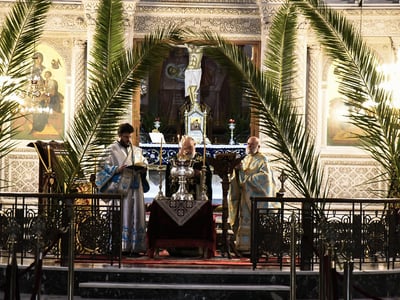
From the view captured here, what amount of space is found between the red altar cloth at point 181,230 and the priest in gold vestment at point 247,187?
98 centimetres

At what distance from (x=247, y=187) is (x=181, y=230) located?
1449 mm

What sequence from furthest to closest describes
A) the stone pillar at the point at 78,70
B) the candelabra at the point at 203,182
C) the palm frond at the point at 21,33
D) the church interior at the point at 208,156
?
the stone pillar at the point at 78,70
the candelabra at the point at 203,182
the church interior at the point at 208,156
the palm frond at the point at 21,33

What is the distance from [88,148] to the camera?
41.5 ft

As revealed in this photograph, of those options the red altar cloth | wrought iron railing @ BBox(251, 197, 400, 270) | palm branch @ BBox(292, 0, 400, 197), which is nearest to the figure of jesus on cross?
the red altar cloth

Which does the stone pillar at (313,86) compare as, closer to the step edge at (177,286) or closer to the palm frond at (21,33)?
the step edge at (177,286)

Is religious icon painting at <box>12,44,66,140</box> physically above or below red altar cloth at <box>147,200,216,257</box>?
above

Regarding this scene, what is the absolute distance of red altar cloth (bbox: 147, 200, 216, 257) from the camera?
13602 mm

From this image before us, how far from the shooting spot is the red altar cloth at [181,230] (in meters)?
13.6

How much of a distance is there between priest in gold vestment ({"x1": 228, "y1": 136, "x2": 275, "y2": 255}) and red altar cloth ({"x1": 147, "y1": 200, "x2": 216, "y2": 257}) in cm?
98

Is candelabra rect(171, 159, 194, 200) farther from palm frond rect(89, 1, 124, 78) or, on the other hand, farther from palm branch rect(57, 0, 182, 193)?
palm frond rect(89, 1, 124, 78)

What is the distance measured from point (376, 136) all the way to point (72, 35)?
10233 millimetres

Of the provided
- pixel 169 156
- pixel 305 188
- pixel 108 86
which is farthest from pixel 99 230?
pixel 169 156

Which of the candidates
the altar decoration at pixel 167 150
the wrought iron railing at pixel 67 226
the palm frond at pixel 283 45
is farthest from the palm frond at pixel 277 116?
the altar decoration at pixel 167 150

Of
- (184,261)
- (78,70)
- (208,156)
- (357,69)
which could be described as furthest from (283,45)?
(78,70)
